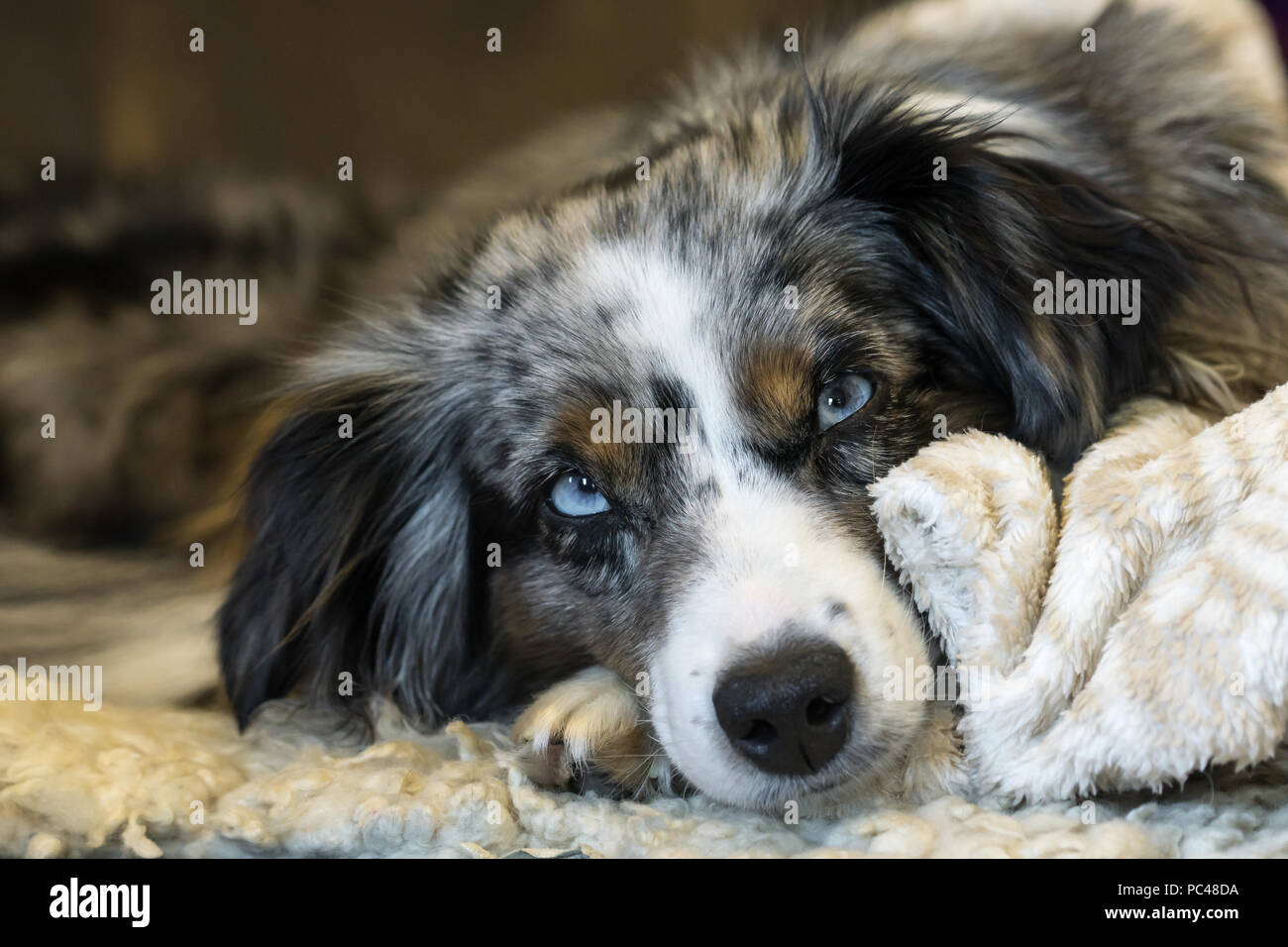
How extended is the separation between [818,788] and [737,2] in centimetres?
205

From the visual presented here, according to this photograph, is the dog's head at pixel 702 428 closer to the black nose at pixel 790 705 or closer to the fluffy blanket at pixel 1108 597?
the black nose at pixel 790 705

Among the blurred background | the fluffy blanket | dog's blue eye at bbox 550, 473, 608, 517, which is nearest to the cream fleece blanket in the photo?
the fluffy blanket

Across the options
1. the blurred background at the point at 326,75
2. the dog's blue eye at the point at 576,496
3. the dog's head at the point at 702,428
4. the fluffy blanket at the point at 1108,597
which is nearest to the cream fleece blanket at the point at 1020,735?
the fluffy blanket at the point at 1108,597

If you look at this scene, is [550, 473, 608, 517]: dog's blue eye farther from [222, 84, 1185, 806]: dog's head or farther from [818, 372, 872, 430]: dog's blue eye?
[818, 372, 872, 430]: dog's blue eye

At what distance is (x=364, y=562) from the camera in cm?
185

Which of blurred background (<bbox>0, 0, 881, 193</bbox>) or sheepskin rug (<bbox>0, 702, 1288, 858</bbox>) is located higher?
blurred background (<bbox>0, 0, 881, 193</bbox>)

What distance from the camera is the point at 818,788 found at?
1247 mm

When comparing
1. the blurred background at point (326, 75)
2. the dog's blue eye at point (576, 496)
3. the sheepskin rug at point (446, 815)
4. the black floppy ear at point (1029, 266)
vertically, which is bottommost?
the sheepskin rug at point (446, 815)

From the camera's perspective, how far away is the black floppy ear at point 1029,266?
1.50 m

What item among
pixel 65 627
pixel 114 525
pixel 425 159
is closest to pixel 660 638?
pixel 65 627

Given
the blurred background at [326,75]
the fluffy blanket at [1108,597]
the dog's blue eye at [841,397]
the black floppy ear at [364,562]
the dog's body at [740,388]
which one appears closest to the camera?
the fluffy blanket at [1108,597]

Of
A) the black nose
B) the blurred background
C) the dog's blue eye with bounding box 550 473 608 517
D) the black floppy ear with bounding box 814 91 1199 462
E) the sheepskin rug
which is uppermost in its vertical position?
the blurred background

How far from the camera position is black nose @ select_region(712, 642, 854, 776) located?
1210 mm
